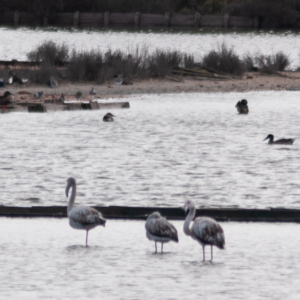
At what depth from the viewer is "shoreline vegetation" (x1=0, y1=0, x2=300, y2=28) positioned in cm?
8581

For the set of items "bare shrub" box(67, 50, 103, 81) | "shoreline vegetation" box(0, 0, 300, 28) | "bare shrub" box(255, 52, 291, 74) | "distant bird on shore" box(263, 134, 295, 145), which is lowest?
"distant bird on shore" box(263, 134, 295, 145)

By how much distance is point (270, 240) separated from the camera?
30.5 feet

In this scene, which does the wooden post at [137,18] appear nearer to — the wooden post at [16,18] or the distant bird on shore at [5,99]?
the wooden post at [16,18]

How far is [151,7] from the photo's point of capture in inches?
3708

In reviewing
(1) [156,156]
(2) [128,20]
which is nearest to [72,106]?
(1) [156,156]

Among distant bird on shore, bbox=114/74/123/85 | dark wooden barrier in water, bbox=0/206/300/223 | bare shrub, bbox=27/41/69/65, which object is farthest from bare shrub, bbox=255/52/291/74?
dark wooden barrier in water, bbox=0/206/300/223

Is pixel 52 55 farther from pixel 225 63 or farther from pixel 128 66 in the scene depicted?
pixel 225 63

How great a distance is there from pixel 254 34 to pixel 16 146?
6192 cm

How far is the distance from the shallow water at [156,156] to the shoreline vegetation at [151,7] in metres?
61.4

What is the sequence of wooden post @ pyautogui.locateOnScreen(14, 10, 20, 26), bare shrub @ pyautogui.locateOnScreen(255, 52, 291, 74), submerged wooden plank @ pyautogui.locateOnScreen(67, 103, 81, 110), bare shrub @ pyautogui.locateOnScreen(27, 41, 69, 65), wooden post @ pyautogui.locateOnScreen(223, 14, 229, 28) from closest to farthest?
submerged wooden plank @ pyautogui.locateOnScreen(67, 103, 81, 110)
bare shrub @ pyautogui.locateOnScreen(255, 52, 291, 74)
bare shrub @ pyautogui.locateOnScreen(27, 41, 69, 65)
wooden post @ pyautogui.locateOnScreen(223, 14, 229, 28)
wooden post @ pyautogui.locateOnScreen(14, 10, 20, 26)

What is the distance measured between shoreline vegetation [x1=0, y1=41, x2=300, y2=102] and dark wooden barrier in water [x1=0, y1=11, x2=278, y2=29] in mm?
51391

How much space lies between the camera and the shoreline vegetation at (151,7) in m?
85.8

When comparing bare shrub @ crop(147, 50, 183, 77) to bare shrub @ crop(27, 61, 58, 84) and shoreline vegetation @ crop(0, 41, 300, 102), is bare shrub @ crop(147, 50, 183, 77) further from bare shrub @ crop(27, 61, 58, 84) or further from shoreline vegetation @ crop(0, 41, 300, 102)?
bare shrub @ crop(27, 61, 58, 84)

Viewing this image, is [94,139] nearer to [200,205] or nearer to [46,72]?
[200,205]
